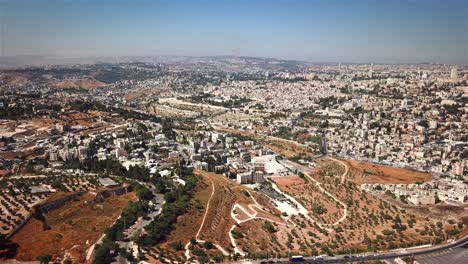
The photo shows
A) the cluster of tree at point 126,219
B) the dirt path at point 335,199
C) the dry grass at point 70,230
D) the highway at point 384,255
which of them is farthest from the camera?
the dirt path at point 335,199

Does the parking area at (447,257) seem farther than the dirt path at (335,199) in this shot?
No

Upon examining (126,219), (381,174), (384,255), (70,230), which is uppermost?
(126,219)

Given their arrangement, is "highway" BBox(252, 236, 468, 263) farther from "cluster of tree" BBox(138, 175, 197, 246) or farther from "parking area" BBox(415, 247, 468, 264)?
"cluster of tree" BBox(138, 175, 197, 246)

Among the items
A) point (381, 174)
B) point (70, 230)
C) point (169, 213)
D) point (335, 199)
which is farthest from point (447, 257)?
point (70, 230)

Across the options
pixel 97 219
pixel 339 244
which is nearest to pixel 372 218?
pixel 339 244

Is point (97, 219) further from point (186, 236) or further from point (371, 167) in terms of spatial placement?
point (371, 167)

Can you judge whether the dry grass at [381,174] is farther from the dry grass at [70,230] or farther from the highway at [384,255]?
the dry grass at [70,230]

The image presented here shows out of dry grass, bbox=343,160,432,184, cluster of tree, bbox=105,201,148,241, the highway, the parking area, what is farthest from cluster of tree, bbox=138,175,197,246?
dry grass, bbox=343,160,432,184

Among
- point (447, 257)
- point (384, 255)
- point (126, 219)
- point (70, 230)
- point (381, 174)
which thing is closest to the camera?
point (447, 257)

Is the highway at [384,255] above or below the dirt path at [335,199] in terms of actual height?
above

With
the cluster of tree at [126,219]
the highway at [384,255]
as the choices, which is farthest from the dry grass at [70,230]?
the highway at [384,255]

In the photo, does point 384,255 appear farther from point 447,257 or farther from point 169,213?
point 169,213
